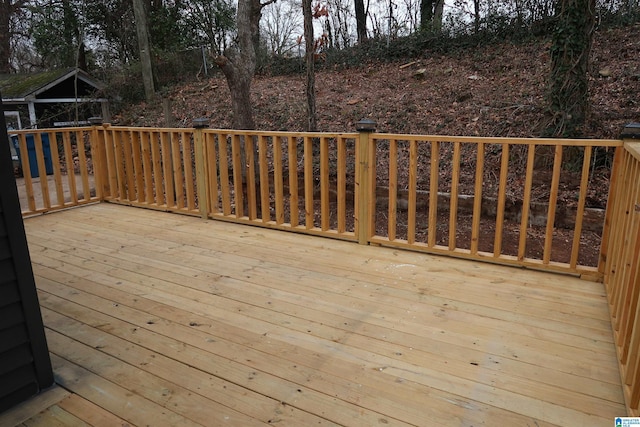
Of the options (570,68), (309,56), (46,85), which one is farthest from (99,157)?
(46,85)

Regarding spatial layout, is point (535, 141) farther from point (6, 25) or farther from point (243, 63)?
point (6, 25)

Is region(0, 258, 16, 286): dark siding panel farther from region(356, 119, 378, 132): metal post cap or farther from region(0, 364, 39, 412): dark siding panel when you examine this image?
region(356, 119, 378, 132): metal post cap

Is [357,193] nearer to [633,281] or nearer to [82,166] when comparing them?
[633,281]

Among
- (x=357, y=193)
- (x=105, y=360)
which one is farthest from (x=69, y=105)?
(x=105, y=360)

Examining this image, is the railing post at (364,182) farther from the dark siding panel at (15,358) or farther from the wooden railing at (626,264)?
the dark siding panel at (15,358)

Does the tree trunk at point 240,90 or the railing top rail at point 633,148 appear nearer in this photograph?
the railing top rail at point 633,148

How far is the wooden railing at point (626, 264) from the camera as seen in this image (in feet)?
5.31

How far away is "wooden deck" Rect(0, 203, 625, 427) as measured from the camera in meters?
1.68

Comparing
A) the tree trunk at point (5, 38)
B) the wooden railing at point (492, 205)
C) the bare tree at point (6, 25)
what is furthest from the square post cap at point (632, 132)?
the tree trunk at point (5, 38)

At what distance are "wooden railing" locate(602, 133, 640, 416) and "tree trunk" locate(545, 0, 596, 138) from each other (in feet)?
12.1

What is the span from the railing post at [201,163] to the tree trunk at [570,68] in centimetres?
460

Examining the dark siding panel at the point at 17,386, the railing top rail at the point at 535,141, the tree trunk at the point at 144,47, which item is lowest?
the dark siding panel at the point at 17,386

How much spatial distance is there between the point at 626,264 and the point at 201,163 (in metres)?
3.53

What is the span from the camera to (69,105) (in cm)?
1155
